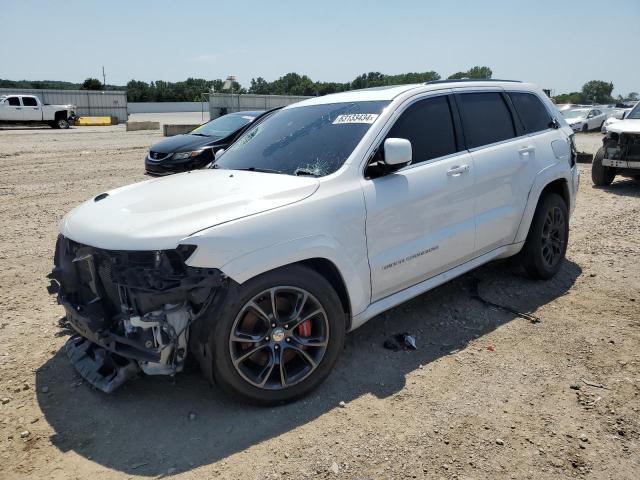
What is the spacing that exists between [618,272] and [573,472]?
3.44m

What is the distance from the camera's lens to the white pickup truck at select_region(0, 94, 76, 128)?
2880 centimetres

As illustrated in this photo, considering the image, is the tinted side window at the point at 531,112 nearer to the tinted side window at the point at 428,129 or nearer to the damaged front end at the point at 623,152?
the tinted side window at the point at 428,129

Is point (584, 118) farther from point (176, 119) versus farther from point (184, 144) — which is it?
point (176, 119)

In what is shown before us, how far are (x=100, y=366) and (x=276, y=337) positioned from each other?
3.77ft

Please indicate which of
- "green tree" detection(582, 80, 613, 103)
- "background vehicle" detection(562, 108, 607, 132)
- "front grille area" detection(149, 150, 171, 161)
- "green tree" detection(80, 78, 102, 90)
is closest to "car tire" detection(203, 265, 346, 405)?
"front grille area" detection(149, 150, 171, 161)

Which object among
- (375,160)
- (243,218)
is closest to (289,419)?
(243,218)

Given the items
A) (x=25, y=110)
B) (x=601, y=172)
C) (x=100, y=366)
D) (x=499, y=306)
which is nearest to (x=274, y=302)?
(x=100, y=366)

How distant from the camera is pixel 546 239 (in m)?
5.00

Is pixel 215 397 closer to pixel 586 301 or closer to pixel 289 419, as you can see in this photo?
pixel 289 419

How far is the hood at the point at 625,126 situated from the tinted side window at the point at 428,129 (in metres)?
7.34

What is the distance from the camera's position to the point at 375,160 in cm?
357

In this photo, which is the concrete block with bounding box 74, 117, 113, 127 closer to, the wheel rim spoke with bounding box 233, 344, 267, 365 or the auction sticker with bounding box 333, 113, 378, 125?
the auction sticker with bounding box 333, 113, 378, 125

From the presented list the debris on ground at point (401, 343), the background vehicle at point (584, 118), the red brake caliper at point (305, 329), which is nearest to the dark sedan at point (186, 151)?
the debris on ground at point (401, 343)

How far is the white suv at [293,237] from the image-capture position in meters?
2.87
